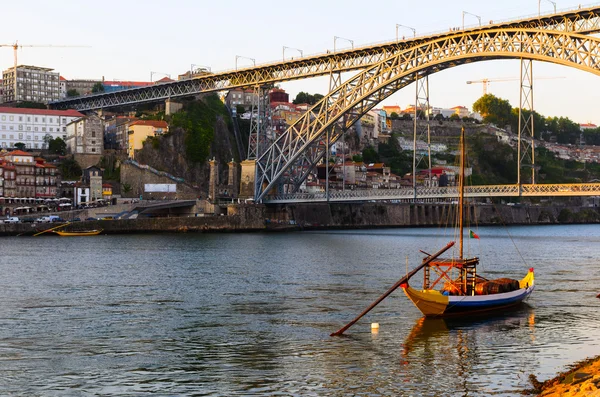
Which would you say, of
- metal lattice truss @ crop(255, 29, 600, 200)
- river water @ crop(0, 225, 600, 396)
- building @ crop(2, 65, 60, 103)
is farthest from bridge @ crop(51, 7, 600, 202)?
building @ crop(2, 65, 60, 103)

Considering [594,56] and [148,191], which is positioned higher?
[594,56]

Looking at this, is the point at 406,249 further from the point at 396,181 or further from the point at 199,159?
the point at 396,181

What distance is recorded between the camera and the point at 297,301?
1332 inches

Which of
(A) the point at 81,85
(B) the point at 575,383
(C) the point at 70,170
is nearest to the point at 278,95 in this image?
(A) the point at 81,85

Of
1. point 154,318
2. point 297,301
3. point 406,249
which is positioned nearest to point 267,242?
point 406,249

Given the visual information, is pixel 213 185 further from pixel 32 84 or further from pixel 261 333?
pixel 261 333

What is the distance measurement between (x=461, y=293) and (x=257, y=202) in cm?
6215

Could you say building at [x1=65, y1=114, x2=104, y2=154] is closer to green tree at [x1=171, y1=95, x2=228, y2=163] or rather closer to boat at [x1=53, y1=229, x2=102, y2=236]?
green tree at [x1=171, y1=95, x2=228, y2=163]

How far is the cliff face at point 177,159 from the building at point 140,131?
2.93 feet

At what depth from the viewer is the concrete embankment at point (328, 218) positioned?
264 feet

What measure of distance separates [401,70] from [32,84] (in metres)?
86.5

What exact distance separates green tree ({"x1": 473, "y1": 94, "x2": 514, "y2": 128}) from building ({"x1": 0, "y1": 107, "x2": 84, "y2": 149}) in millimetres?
100728

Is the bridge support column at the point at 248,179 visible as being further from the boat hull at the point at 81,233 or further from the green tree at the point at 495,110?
the green tree at the point at 495,110

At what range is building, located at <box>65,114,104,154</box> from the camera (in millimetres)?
100438
